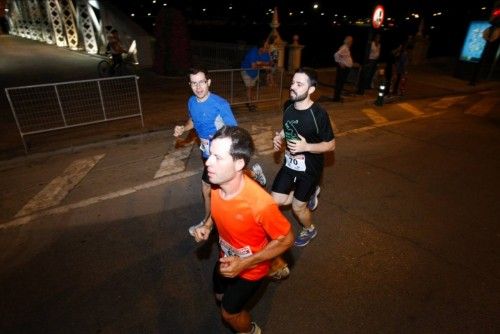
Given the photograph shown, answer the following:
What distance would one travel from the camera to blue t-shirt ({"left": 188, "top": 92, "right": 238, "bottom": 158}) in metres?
3.96

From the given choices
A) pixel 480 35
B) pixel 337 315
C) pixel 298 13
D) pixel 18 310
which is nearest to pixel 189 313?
pixel 337 315

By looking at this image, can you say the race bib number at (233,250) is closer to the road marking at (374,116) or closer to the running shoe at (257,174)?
the running shoe at (257,174)

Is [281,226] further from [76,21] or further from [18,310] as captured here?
[76,21]

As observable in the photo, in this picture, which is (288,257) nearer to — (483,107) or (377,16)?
(377,16)

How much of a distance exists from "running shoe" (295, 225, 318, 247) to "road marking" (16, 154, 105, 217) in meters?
3.80

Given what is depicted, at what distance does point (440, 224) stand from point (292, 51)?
1306cm

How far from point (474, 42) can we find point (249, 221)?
21.4 m

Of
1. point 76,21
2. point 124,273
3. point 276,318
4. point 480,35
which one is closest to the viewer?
point 276,318

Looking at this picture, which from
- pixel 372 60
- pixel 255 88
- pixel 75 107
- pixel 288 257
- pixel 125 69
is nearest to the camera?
pixel 288 257

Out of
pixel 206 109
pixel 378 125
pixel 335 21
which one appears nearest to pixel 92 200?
pixel 206 109

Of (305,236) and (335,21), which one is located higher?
(335,21)

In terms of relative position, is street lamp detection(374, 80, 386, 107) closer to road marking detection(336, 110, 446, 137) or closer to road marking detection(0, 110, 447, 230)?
road marking detection(336, 110, 446, 137)

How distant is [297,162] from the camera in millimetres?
3891

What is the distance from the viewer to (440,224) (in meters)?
4.97
